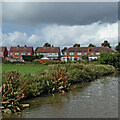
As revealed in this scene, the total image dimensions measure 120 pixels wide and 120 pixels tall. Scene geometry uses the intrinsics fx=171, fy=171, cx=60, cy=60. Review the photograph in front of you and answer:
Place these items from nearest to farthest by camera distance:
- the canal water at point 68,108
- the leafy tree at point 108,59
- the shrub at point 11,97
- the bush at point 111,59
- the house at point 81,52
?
the shrub at point 11,97, the canal water at point 68,108, the leafy tree at point 108,59, the bush at point 111,59, the house at point 81,52

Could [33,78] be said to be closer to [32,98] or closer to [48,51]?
[32,98]

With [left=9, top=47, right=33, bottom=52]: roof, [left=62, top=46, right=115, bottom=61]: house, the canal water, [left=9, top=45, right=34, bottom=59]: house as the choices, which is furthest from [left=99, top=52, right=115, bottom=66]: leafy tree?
[left=9, top=47, right=33, bottom=52]: roof

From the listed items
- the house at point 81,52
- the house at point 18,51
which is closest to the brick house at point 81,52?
the house at point 81,52

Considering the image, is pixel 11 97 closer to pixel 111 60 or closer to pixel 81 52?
pixel 111 60

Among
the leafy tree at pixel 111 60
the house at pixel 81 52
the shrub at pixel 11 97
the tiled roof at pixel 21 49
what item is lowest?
the shrub at pixel 11 97

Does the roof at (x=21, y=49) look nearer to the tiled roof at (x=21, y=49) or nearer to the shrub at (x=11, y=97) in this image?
the tiled roof at (x=21, y=49)

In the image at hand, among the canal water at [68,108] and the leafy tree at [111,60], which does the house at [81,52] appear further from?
the canal water at [68,108]

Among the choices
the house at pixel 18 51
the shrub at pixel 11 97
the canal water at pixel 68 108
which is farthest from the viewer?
the house at pixel 18 51

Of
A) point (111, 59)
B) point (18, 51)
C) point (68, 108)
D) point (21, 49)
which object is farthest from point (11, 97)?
point (21, 49)

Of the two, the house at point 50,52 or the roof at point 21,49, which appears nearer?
the house at point 50,52

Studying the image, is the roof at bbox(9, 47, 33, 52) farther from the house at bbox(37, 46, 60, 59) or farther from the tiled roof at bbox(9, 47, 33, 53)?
the house at bbox(37, 46, 60, 59)

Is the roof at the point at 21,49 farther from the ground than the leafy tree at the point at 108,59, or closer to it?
farther from the ground

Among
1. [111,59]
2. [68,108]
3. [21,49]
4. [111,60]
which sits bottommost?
[68,108]

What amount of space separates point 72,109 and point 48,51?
237 feet
